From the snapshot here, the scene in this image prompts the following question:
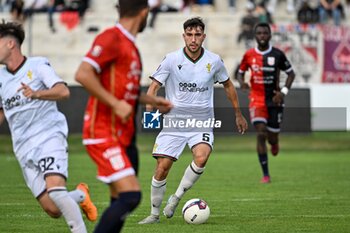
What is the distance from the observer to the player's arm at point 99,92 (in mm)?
7605

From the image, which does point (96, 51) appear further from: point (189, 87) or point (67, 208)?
point (189, 87)

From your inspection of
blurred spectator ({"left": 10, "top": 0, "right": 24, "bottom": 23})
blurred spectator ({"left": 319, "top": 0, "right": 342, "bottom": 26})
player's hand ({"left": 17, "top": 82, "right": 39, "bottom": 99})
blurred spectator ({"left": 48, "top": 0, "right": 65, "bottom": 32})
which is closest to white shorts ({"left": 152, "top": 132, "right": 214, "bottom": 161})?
player's hand ({"left": 17, "top": 82, "right": 39, "bottom": 99})

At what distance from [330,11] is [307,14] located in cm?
98

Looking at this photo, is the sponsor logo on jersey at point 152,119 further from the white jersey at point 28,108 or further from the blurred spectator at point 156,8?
the blurred spectator at point 156,8

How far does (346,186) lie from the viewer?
17.6 meters

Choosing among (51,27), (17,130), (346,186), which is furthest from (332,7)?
(17,130)

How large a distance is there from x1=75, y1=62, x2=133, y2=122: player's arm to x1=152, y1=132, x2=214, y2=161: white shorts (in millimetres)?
4570

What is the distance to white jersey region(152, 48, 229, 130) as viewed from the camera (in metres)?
12.7

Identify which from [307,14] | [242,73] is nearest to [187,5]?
[307,14]

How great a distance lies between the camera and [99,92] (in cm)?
769

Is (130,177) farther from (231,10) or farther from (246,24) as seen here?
(231,10)

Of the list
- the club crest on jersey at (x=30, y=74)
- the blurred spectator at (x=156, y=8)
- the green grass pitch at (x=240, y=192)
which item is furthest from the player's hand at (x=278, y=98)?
the blurred spectator at (x=156, y=8)

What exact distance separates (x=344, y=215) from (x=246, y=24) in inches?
761

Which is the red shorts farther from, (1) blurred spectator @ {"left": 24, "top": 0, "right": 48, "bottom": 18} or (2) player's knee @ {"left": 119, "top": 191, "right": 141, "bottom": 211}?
(1) blurred spectator @ {"left": 24, "top": 0, "right": 48, "bottom": 18}
